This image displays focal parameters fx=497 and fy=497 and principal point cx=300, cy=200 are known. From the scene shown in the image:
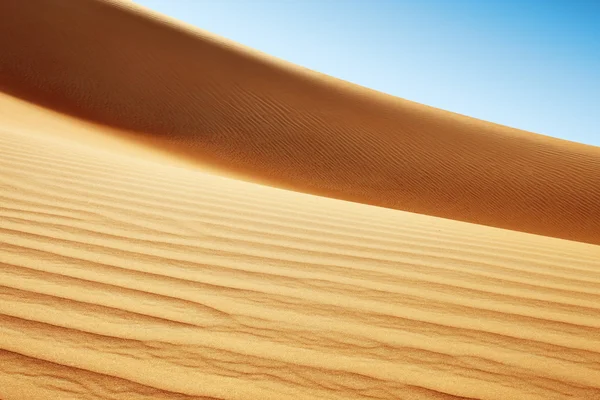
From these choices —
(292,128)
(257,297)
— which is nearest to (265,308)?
(257,297)

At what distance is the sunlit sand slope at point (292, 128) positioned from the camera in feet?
44.0

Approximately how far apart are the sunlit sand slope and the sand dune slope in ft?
30.5

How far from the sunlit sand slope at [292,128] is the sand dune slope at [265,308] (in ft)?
30.5

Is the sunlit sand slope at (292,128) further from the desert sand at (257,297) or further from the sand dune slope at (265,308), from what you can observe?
the sand dune slope at (265,308)

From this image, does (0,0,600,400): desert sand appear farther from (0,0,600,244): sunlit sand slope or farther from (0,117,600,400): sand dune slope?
(0,0,600,244): sunlit sand slope

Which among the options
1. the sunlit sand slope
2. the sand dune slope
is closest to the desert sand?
the sand dune slope

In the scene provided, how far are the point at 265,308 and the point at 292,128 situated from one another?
1529cm

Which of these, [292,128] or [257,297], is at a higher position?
[292,128]

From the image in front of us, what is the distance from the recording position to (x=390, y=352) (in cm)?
161

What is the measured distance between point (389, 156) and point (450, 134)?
4.41m

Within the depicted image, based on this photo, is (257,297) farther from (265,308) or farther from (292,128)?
(292,128)

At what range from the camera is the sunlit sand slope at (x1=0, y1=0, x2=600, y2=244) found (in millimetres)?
13422

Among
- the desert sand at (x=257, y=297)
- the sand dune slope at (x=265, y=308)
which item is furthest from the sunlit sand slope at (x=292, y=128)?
the sand dune slope at (x=265, y=308)

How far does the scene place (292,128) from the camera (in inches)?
664
